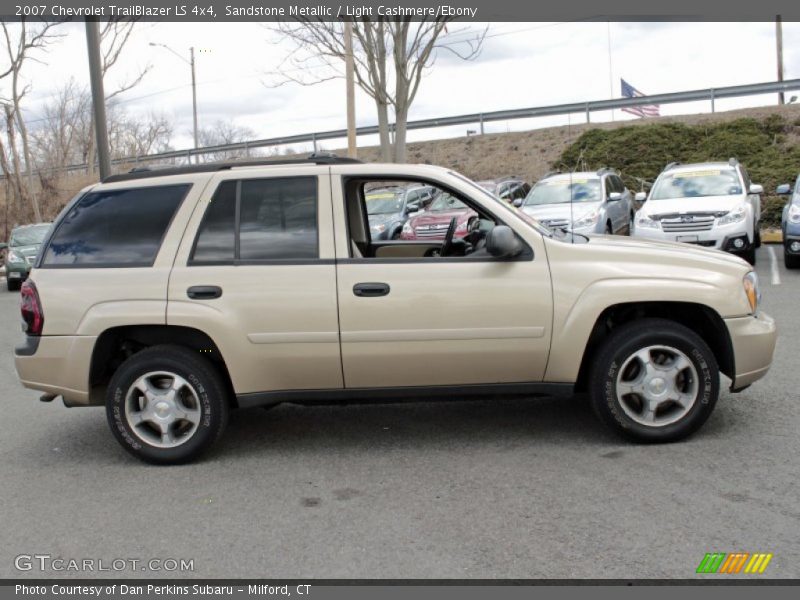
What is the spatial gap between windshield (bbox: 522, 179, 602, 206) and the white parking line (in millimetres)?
3228

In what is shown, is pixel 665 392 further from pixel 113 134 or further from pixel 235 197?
pixel 113 134

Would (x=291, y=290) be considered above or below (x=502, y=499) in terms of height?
above

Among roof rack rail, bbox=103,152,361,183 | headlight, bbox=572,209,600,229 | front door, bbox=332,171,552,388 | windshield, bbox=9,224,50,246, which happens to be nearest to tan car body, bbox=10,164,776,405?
front door, bbox=332,171,552,388

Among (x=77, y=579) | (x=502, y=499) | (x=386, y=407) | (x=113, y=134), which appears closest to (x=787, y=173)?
(x=386, y=407)

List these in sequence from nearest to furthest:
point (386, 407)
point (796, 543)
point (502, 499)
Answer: point (796, 543)
point (502, 499)
point (386, 407)

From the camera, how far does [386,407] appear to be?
6402 mm

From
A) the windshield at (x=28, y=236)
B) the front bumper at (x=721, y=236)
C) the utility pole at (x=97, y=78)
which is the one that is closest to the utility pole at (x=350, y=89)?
the utility pole at (x=97, y=78)

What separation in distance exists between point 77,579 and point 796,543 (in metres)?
3.24

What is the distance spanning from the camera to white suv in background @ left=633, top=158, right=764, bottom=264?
519 inches

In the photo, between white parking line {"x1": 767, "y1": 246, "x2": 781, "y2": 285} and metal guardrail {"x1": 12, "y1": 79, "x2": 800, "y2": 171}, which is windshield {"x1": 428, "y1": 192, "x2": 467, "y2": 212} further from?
metal guardrail {"x1": 12, "y1": 79, "x2": 800, "y2": 171}

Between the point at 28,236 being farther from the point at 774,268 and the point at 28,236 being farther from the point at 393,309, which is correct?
the point at 393,309

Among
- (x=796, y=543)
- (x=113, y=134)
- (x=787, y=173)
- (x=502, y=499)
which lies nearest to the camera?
(x=796, y=543)

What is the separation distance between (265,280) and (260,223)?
15.3 inches

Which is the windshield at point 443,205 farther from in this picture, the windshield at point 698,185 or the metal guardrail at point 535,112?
the metal guardrail at point 535,112
